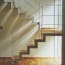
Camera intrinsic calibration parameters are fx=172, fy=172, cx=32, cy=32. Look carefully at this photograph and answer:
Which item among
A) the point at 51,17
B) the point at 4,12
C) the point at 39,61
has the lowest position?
the point at 39,61

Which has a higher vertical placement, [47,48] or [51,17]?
[51,17]

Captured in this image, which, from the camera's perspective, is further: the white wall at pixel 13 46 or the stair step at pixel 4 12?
the white wall at pixel 13 46

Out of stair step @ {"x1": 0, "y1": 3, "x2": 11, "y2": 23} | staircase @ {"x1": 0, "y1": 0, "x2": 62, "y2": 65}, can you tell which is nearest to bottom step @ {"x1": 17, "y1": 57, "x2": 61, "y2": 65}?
staircase @ {"x1": 0, "y1": 0, "x2": 62, "y2": 65}

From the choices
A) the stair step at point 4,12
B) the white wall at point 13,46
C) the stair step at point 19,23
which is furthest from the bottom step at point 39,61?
the stair step at point 4,12

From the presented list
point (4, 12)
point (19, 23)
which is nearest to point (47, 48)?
point (19, 23)

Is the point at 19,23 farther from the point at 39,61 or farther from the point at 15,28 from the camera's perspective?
the point at 39,61

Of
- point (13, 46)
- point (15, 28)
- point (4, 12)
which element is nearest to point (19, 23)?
point (15, 28)

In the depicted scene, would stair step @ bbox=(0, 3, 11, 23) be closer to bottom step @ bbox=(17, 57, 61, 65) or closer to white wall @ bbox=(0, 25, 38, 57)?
white wall @ bbox=(0, 25, 38, 57)

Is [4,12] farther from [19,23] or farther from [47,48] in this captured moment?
[47,48]

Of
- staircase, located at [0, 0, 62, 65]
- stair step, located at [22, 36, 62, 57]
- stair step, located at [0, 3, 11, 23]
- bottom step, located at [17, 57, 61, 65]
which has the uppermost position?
stair step, located at [0, 3, 11, 23]

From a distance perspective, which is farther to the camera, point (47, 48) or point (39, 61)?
point (47, 48)

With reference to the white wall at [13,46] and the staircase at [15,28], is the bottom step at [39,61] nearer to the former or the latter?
the staircase at [15,28]

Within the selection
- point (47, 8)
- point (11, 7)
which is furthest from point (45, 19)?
point (11, 7)

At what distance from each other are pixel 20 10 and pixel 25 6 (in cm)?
65
